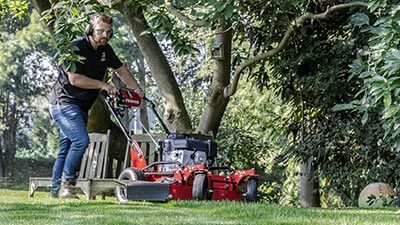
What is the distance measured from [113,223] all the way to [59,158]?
234 cm

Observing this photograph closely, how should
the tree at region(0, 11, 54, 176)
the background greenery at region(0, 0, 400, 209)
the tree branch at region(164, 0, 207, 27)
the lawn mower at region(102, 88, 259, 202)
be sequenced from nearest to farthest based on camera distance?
1. the background greenery at region(0, 0, 400, 209)
2. the lawn mower at region(102, 88, 259, 202)
3. the tree branch at region(164, 0, 207, 27)
4. the tree at region(0, 11, 54, 176)

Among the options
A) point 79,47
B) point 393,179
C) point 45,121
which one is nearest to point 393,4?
point 79,47

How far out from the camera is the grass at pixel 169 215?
149 inches

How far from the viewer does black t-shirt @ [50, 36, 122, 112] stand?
5668 mm

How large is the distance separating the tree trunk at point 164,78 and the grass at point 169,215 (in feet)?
10.9

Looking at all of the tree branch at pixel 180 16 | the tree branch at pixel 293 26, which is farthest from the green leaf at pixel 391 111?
the tree branch at pixel 180 16

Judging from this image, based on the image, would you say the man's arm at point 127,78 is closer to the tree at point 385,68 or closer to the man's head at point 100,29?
the man's head at point 100,29

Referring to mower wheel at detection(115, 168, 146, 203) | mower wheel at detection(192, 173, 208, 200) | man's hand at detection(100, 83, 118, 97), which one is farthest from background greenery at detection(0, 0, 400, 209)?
mower wheel at detection(192, 173, 208, 200)

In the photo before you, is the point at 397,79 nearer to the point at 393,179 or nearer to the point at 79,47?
the point at 79,47

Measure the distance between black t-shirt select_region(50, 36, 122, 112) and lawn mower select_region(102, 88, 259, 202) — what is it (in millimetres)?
292

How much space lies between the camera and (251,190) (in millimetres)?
5840

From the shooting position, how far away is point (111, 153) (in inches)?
327

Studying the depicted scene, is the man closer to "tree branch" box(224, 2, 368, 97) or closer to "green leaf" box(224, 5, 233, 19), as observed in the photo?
"green leaf" box(224, 5, 233, 19)

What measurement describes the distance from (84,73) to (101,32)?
362 millimetres
